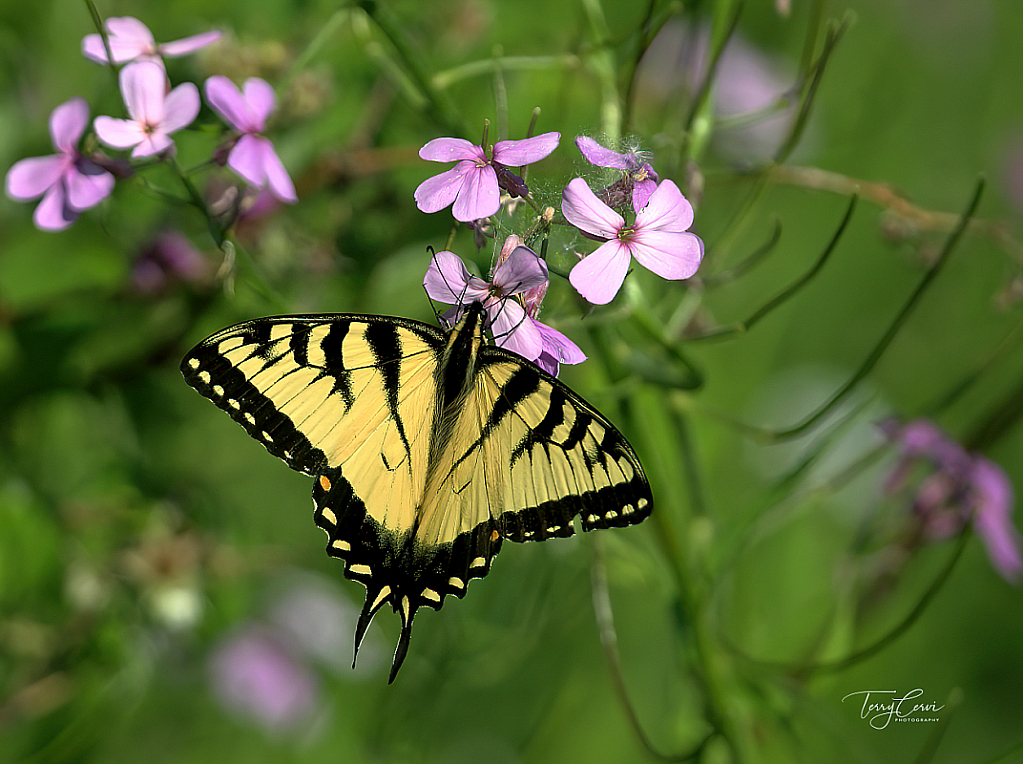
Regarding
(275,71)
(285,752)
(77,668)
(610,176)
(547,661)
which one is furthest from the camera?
(285,752)

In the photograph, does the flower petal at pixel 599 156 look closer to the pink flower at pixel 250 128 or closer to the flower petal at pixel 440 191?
the flower petal at pixel 440 191

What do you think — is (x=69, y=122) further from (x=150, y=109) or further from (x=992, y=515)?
(x=992, y=515)

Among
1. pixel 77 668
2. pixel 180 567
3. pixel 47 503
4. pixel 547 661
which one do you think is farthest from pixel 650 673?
pixel 47 503

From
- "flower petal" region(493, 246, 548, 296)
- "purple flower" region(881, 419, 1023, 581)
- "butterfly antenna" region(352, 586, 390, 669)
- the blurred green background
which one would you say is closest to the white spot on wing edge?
"butterfly antenna" region(352, 586, 390, 669)

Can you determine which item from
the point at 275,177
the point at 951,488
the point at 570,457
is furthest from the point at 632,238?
the point at 951,488

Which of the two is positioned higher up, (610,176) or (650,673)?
(610,176)

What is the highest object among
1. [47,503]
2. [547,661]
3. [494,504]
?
[494,504]

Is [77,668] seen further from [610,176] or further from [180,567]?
[610,176]
